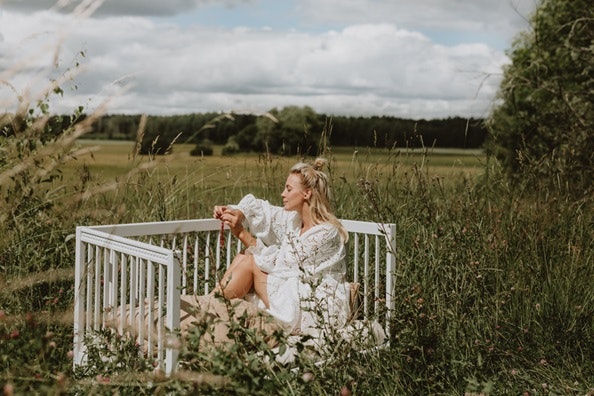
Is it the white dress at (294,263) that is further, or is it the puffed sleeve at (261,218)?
the puffed sleeve at (261,218)

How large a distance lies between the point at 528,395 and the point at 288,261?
127 cm

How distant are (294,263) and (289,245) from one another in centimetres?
11

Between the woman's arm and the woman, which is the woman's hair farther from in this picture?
the woman's arm

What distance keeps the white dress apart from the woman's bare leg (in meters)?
0.03

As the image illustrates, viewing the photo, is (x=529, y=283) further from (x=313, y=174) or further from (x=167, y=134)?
(x=167, y=134)

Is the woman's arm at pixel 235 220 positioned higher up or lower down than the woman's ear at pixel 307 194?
lower down

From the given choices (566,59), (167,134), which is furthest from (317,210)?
(566,59)

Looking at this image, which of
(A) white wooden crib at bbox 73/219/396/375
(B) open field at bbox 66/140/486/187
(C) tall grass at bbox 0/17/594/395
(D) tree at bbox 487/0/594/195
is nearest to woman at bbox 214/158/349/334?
(A) white wooden crib at bbox 73/219/396/375

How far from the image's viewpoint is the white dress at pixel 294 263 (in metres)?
3.38

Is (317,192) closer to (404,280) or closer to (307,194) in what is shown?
(307,194)

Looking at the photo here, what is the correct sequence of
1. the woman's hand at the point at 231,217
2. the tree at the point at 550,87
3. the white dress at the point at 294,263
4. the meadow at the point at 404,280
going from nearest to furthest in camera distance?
1. the meadow at the point at 404,280
2. the white dress at the point at 294,263
3. the woman's hand at the point at 231,217
4. the tree at the point at 550,87

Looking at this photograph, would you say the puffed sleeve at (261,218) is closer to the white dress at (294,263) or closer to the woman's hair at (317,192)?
the white dress at (294,263)

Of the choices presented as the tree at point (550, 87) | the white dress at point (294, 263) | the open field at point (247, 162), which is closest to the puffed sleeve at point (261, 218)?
the white dress at point (294, 263)

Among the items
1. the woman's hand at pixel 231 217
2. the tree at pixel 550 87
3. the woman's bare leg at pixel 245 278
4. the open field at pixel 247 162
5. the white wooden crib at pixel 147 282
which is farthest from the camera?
the tree at pixel 550 87
